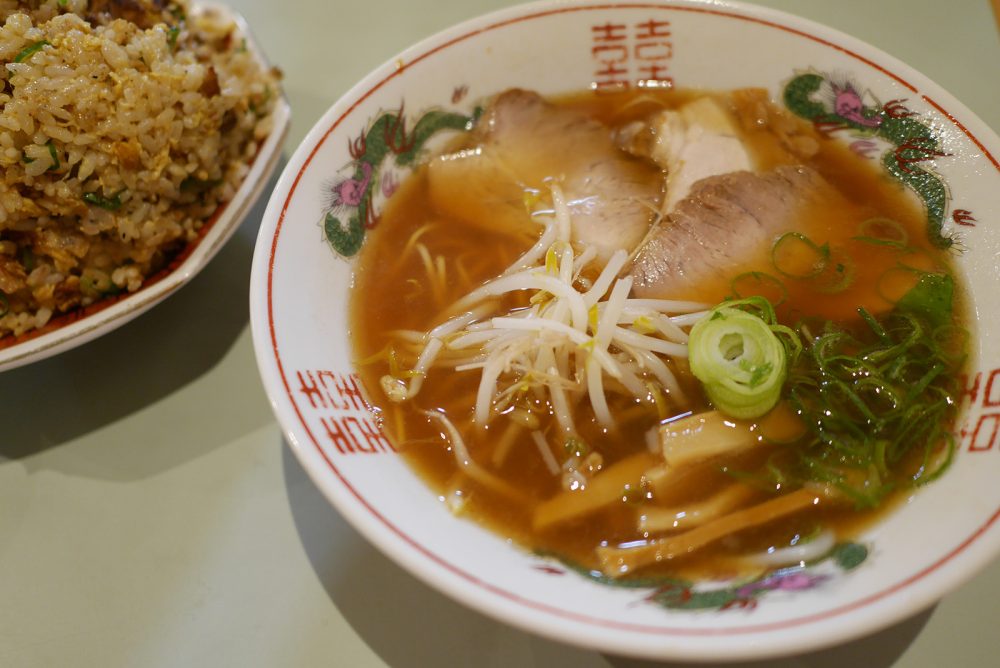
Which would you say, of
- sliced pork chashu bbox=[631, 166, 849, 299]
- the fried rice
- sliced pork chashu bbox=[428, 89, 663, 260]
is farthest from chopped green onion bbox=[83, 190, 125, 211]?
sliced pork chashu bbox=[631, 166, 849, 299]

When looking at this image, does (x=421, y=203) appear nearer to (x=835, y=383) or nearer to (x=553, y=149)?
(x=553, y=149)

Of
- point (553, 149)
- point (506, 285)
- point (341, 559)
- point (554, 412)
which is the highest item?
point (553, 149)

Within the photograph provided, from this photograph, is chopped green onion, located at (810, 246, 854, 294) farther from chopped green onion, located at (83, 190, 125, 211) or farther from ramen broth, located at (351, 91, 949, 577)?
chopped green onion, located at (83, 190, 125, 211)

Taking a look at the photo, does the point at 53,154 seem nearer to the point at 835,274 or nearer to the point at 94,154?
the point at 94,154

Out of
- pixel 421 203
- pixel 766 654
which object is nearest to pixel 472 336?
pixel 421 203

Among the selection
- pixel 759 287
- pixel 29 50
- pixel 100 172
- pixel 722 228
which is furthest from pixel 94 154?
pixel 759 287
